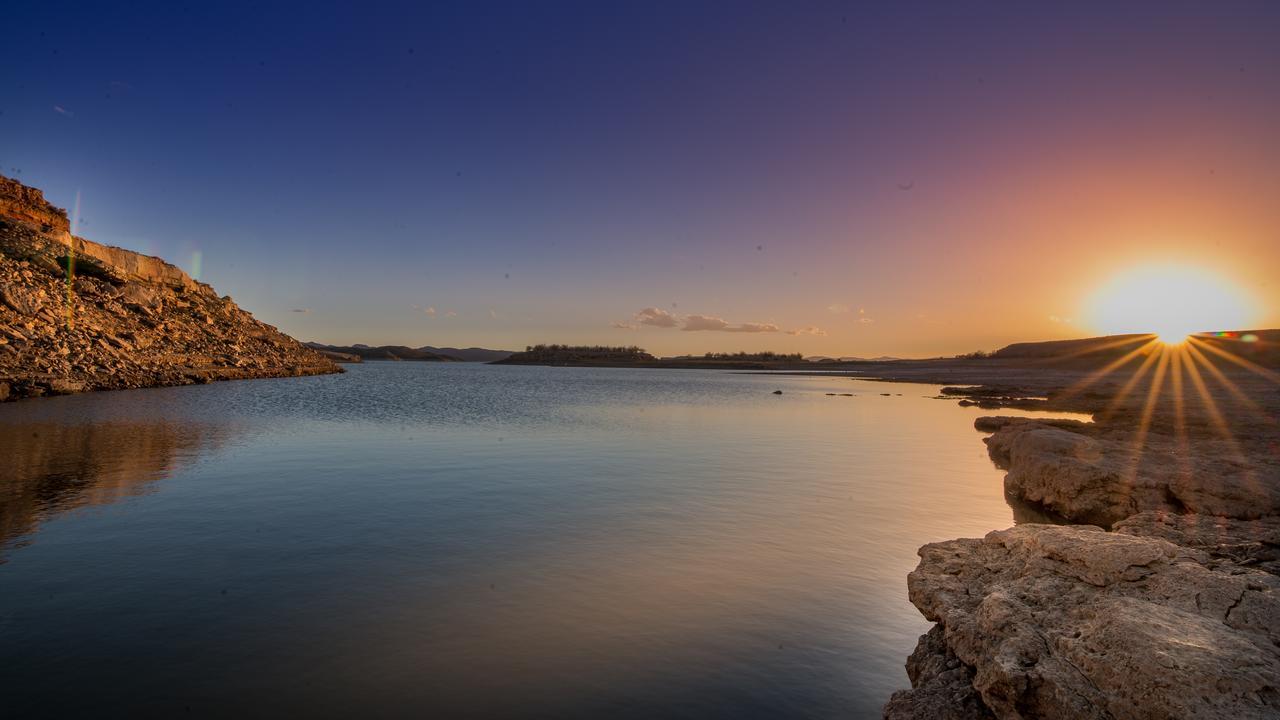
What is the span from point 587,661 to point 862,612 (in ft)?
11.2

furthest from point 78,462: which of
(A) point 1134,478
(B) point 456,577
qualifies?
(A) point 1134,478

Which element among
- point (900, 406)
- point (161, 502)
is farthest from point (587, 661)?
point (900, 406)

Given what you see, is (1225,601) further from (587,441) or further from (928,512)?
(587,441)

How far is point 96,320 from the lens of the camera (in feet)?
134

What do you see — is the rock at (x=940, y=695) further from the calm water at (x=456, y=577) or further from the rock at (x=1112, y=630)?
the calm water at (x=456, y=577)

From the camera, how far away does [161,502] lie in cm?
A: 1149

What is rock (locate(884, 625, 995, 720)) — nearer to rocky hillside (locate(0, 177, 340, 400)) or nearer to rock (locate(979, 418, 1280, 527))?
rock (locate(979, 418, 1280, 527))

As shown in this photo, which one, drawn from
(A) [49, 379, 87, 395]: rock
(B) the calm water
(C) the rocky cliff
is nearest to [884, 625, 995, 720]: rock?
(C) the rocky cliff

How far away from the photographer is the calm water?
5.43 meters

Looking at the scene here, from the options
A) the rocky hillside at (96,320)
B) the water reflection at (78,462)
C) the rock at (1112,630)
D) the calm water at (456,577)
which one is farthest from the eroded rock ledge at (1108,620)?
the rocky hillside at (96,320)

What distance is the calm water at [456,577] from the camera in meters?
5.43

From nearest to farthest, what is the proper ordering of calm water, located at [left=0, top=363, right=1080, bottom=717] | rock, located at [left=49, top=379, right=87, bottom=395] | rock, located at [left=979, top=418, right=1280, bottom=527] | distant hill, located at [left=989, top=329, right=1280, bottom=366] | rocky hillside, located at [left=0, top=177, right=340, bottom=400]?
calm water, located at [left=0, top=363, right=1080, bottom=717] → rock, located at [left=979, top=418, right=1280, bottom=527] → rock, located at [left=49, top=379, right=87, bottom=395] → rocky hillside, located at [left=0, top=177, right=340, bottom=400] → distant hill, located at [left=989, top=329, right=1280, bottom=366]

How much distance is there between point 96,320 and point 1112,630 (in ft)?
178

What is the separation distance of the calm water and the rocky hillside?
19.0 metres
